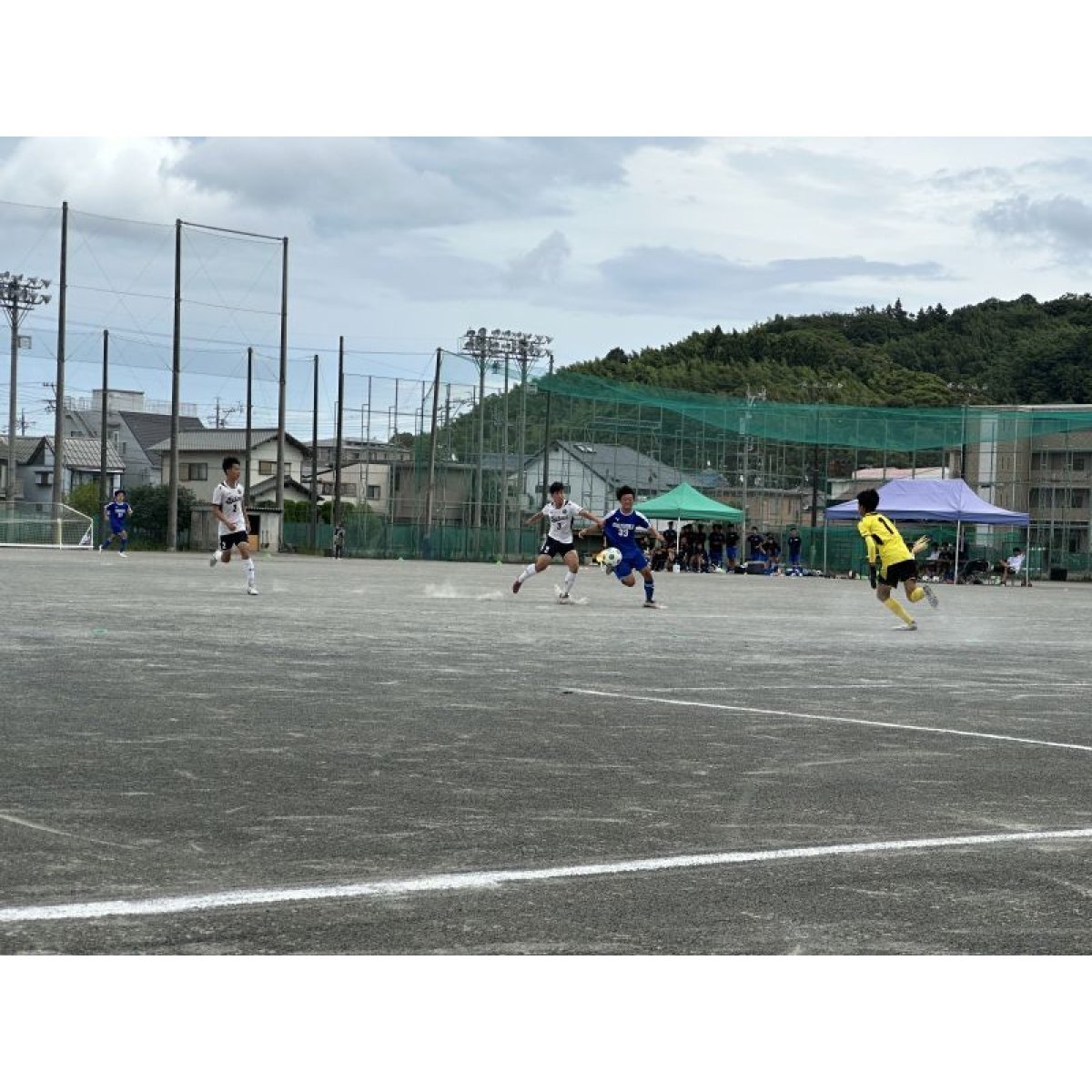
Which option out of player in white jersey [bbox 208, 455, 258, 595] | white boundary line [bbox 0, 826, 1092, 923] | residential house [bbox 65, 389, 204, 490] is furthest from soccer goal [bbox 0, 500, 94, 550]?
white boundary line [bbox 0, 826, 1092, 923]

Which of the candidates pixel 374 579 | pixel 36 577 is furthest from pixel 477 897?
pixel 374 579

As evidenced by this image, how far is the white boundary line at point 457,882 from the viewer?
4.64 m

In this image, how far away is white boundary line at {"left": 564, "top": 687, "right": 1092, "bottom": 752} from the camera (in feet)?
30.1

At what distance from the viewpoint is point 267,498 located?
343 feet

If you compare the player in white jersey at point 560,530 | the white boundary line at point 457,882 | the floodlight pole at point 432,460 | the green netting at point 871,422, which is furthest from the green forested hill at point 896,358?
the white boundary line at point 457,882

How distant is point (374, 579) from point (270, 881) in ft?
99.1

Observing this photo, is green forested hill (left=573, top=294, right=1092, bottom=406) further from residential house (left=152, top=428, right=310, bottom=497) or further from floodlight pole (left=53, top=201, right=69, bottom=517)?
floodlight pole (left=53, top=201, right=69, bottom=517)

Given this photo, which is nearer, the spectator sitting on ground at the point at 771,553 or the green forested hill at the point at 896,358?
the spectator sitting on ground at the point at 771,553

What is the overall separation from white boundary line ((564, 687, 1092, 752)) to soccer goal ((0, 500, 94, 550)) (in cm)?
5101

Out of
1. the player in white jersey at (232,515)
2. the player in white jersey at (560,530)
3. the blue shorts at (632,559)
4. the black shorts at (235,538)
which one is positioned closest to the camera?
the blue shorts at (632,559)

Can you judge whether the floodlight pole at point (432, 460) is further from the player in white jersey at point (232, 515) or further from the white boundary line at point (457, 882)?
the white boundary line at point (457, 882)

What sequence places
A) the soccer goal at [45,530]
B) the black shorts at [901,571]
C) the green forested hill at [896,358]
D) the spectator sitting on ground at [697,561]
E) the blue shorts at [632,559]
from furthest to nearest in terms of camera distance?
the green forested hill at [896,358], the soccer goal at [45,530], the spectator sitting on ground at [697,561], the blue shorts at [632,559], the black shorts at [901,571]

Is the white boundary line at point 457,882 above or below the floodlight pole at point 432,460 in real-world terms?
below

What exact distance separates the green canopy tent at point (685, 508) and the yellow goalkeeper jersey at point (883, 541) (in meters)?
29.8
